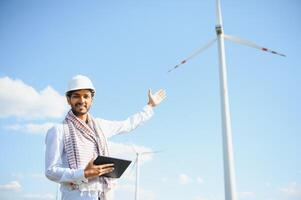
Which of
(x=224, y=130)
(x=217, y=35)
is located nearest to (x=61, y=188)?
(x=224, y=130)

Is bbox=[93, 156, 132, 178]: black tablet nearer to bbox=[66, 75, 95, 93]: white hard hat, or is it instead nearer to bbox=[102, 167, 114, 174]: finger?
bbox=[102, 167, 114, 174]: finger

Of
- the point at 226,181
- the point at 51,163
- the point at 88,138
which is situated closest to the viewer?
the point at 51,163

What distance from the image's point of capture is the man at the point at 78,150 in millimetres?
5484

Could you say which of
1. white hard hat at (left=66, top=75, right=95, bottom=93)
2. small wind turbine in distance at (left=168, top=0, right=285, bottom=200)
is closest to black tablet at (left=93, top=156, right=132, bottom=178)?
white hard hat at (left=66, top=75, right=95, bottom=93)

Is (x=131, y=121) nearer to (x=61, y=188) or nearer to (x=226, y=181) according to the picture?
(x=61, y=188)

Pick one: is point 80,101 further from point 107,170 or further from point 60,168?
point 107,170

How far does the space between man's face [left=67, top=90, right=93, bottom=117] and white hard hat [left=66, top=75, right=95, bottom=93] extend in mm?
86

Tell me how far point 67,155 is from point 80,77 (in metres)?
1.35

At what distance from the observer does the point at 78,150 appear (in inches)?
227

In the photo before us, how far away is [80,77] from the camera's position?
6.11m

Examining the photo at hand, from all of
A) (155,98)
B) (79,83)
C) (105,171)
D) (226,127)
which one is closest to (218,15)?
(226,127)

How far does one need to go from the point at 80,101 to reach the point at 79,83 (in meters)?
0.31

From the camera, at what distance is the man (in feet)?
18.0

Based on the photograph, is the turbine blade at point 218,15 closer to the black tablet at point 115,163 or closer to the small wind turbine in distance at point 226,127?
the small wind turbine in distance at point 226,127
